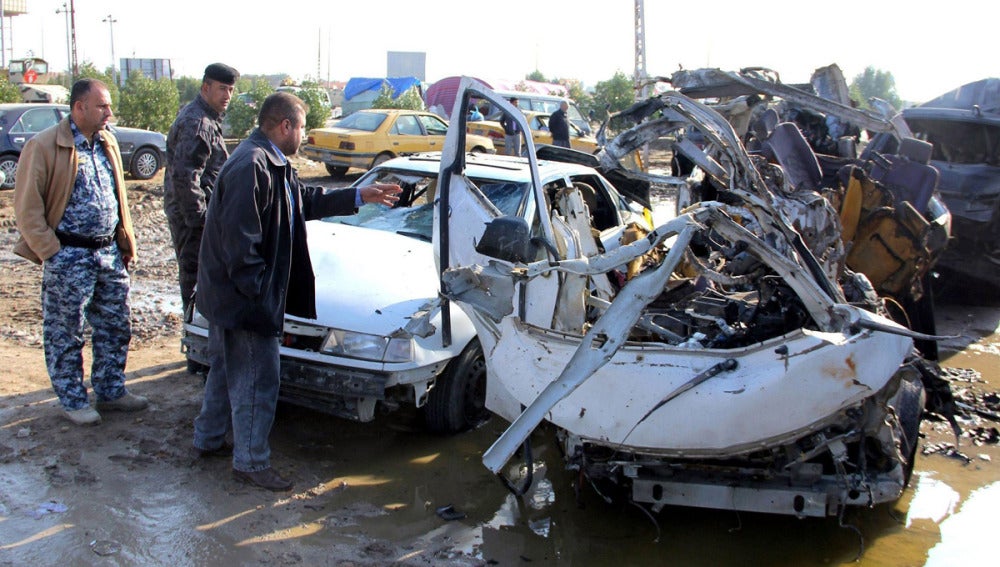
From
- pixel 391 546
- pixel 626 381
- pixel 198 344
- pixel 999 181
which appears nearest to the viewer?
pixel 626 381

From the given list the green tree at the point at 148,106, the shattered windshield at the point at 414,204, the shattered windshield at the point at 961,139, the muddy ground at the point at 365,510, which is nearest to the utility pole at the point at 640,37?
the green tree at the point at 148,106

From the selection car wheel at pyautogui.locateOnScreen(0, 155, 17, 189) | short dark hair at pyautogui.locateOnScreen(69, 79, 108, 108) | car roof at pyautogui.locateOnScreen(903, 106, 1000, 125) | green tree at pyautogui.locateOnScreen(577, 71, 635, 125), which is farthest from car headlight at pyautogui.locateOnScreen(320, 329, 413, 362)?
green tree at pyautogui.locateOnScreen(577, 71, 635, 125)

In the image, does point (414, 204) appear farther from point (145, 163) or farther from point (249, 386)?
point (145, 163)

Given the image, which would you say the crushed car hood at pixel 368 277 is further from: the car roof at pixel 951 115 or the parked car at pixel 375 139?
the parked car at pixel 375 139

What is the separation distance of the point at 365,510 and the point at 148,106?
1913 cm

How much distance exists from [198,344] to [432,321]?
4.32ft

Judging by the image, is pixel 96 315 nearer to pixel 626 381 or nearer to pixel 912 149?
pixel 626 381

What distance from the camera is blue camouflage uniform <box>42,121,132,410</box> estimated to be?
14.0 ft

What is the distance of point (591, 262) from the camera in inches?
134

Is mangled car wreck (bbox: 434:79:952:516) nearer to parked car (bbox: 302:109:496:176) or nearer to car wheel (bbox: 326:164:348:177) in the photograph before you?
parked car (bbox: 302:109:496:176)

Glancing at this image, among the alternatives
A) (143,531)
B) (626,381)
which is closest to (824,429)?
(626,381)

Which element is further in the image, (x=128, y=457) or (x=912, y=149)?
(x=912, y=149)

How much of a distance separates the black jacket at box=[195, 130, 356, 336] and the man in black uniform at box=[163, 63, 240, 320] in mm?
1305

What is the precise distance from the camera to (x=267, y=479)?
12.8 ft
